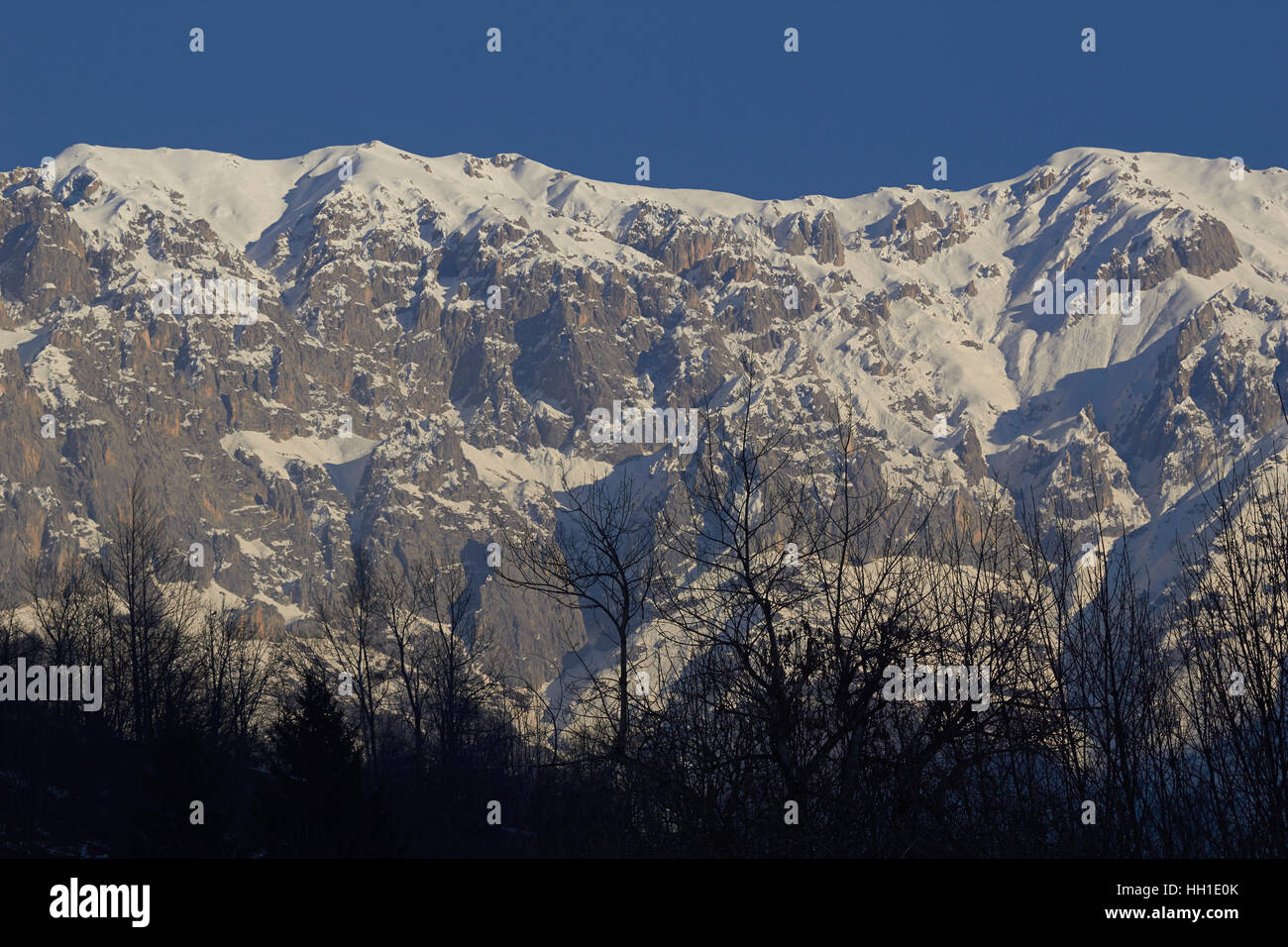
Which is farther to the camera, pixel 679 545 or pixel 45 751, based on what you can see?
pixel 45 751

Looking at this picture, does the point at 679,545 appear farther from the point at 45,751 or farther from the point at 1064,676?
the point at 45,751

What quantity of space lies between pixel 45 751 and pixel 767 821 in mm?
41218
